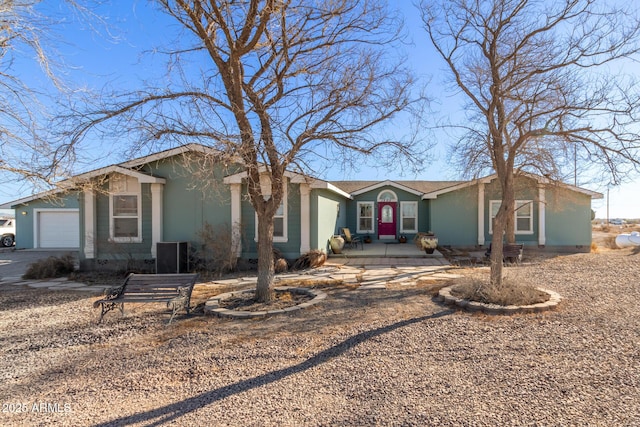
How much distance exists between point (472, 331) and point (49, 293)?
8588mm

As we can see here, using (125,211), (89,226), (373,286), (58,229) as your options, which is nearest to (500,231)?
(373,286)

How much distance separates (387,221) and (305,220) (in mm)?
8062

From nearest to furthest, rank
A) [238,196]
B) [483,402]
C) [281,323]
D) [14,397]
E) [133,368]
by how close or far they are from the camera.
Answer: [483,402], [14,397], [133,368], [281,323], [238,196]

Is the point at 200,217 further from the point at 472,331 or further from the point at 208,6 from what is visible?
the point at 472,331

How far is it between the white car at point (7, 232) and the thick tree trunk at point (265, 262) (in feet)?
70.6

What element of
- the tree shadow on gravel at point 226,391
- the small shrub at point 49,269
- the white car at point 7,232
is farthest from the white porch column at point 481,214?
the white car at point 7,232

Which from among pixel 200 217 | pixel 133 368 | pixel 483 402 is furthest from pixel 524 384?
pixel 200 217

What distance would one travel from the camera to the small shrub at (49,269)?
30.7 feet

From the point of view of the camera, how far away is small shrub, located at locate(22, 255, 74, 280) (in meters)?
9.37

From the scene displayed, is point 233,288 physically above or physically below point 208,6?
below

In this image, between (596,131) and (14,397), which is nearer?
(14,397)

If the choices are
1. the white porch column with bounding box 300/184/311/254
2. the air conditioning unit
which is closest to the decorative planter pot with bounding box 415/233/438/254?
the white porch column with bounding box 300/184/311/254

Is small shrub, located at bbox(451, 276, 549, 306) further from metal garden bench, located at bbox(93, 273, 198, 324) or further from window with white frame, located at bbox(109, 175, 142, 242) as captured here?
window with white frame, located at bbox(109, 175, 142, 242)

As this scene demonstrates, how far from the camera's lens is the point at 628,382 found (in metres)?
3.11
